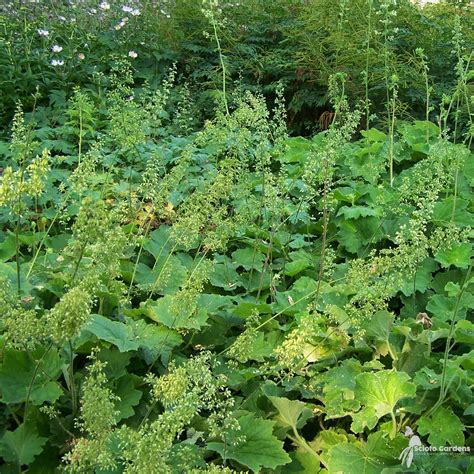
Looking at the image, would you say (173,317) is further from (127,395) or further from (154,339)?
(127,395)

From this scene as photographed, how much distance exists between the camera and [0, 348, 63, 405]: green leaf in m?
1.87

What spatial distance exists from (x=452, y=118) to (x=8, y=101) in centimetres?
338

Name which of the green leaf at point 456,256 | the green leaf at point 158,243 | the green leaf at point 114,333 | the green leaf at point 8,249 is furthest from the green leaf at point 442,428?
the green leaf at point 8,249

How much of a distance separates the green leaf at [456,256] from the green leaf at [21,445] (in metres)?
1.84

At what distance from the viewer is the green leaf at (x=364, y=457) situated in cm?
184

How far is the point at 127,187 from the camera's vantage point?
340cm

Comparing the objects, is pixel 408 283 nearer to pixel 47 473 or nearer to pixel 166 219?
pixel 166 219

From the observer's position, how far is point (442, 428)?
196cm

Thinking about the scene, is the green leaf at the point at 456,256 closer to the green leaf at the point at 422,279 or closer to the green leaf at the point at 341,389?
the green leaf at the point at 422,279

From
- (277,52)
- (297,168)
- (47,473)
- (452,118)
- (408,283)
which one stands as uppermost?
(277,52)

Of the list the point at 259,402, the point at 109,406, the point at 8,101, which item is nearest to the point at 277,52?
the point at 8,101

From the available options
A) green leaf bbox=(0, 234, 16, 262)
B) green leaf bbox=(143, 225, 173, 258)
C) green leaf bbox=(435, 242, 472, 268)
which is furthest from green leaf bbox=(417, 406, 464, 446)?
green leaf bbox=(0, 234, 16, 262)

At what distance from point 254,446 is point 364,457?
0.31 m

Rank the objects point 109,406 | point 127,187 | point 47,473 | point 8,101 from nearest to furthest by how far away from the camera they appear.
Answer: point 109,406 → point 47,473 → point 127,187 → point 8,101
